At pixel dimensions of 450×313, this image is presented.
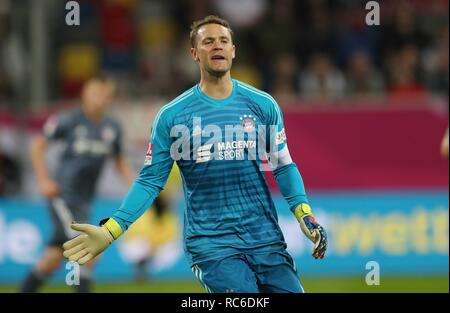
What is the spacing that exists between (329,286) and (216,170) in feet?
19.8

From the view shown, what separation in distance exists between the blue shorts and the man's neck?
3.29 feet

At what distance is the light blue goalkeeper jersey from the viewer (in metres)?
6.45

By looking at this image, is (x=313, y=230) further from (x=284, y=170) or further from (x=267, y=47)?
(x=267, y=47)

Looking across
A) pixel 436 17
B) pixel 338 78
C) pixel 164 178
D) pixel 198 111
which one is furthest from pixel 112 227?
pixel 436 17

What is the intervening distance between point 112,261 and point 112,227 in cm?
733

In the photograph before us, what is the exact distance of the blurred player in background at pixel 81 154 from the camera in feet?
34.8

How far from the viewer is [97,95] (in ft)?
34.8

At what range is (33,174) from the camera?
1484cm

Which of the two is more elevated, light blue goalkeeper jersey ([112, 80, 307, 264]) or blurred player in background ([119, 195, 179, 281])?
light blue goalkeeper jersey ([112, 80, 307, 264])

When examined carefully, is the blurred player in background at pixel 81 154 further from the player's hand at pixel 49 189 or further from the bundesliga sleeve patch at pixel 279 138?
the bundesliga sleeve patch at pixel 279 138

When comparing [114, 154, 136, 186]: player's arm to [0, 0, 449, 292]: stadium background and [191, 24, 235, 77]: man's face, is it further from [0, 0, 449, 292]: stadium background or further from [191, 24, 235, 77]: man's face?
[191, 24, 235, 77]: man's face

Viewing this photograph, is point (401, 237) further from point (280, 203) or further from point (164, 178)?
point (164, 178)
